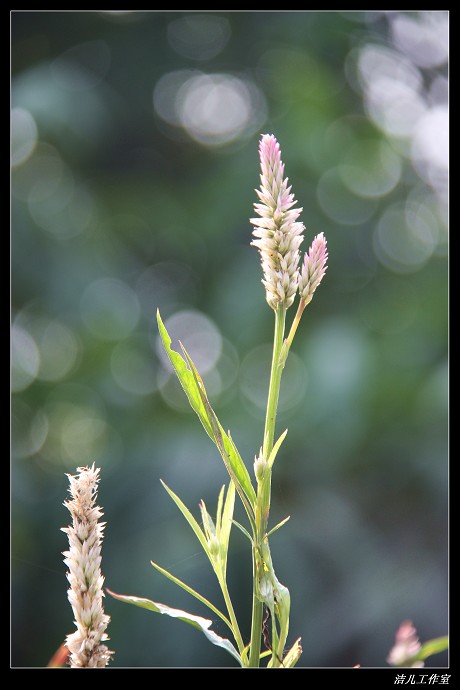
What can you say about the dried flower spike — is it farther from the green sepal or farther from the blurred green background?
the blurred green background

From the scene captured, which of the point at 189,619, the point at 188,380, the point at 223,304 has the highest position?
the point at 223,304

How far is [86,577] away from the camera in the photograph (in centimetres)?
26

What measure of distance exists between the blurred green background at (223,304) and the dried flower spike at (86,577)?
1292mm

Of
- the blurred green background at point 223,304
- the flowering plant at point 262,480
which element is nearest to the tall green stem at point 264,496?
the flowering plant at point 262,480

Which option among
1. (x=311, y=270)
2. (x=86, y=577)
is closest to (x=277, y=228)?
(x=311, y=270)

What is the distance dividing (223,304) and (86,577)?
5.33ft

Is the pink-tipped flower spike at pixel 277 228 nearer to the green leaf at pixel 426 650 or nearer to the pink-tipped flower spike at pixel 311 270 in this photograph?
the pink-tipped flower spike at pixel 311 270

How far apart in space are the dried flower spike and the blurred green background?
1.29 metres

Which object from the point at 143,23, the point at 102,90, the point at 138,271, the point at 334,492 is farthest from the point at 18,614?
the point at 143,23

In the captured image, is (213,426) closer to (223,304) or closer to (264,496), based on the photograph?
(264,496)

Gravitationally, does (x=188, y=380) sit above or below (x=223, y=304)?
below

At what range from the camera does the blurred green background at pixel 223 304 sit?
1643 mm

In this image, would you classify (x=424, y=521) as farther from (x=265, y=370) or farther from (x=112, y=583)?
(x=112, y=583)
